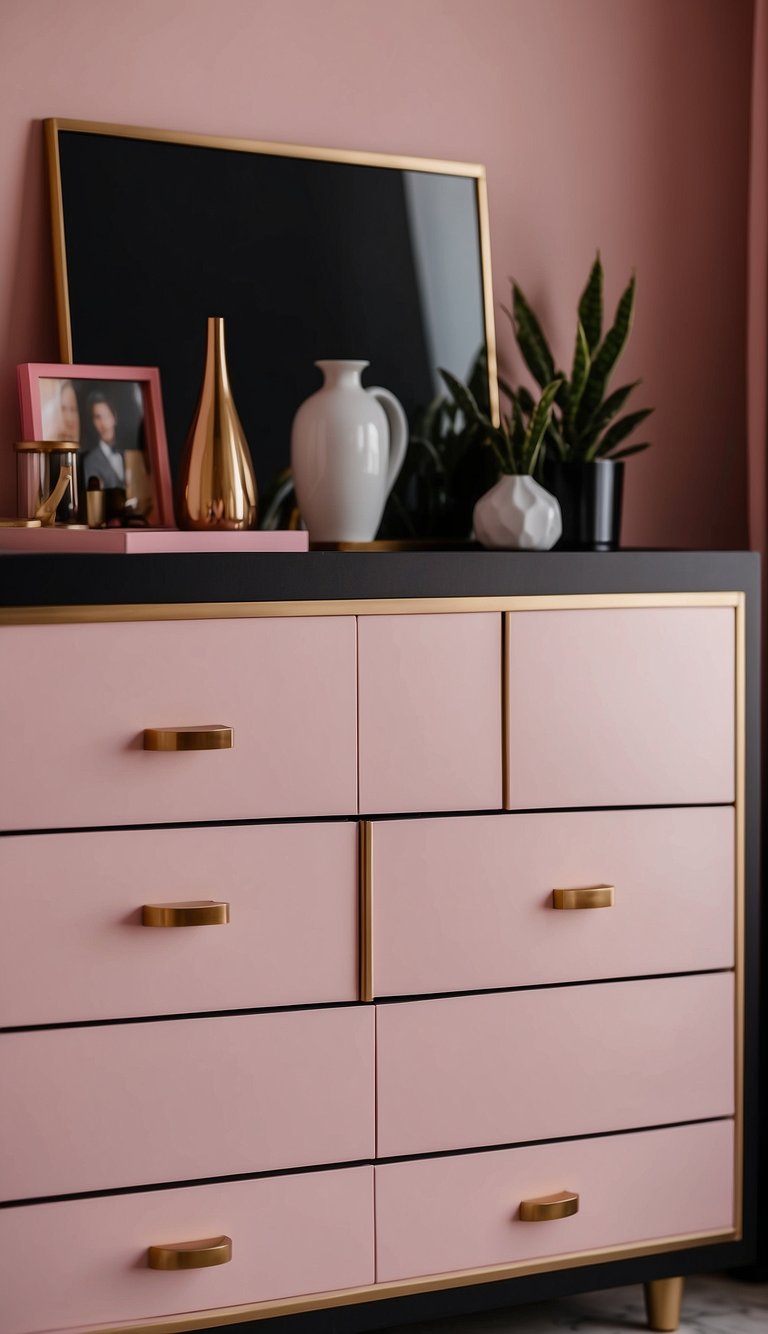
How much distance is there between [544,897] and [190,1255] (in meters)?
0.61

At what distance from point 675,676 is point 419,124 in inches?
39.4

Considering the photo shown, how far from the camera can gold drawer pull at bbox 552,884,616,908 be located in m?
1.82

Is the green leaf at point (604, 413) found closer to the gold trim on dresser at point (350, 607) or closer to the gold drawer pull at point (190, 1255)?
the gold trim on dresser at point (350, 607)

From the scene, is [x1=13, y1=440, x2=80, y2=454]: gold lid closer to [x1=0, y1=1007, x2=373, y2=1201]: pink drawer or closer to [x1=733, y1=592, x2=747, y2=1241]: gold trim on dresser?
[x1=0, y1=1007, x2=373, y2=1201]: pink drawer

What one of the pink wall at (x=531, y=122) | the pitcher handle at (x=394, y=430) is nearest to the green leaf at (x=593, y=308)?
the pink wall at (x=531, y=122)

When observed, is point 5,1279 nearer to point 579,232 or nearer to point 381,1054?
point 381,1054

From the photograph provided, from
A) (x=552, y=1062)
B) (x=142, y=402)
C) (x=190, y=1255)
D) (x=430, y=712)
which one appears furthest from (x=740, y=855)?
(x=142, y=402)

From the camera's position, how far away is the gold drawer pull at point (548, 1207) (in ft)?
5.97

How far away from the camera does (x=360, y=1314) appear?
1.75 metres

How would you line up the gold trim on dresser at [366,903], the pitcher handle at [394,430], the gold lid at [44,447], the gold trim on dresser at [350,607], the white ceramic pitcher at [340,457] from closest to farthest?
the gold trim on dresser at [350,607] → the gold trim on dresser at [366,903] → the gold lid at [44,447] → the white ceramic pitcher at [340,457] → the pitcher handle at [394,430]

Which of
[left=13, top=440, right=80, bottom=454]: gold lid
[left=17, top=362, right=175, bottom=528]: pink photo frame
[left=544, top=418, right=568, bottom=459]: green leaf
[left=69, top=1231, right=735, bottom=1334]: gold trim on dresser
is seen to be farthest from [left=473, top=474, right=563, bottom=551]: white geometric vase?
[left=69, top=1231, right=735, bottom=1334]: gold trim on dresser


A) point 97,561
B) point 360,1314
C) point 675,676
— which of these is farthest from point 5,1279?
point 675,676

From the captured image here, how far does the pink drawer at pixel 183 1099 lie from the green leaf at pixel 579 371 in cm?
100

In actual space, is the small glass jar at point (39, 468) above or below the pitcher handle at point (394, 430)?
below
